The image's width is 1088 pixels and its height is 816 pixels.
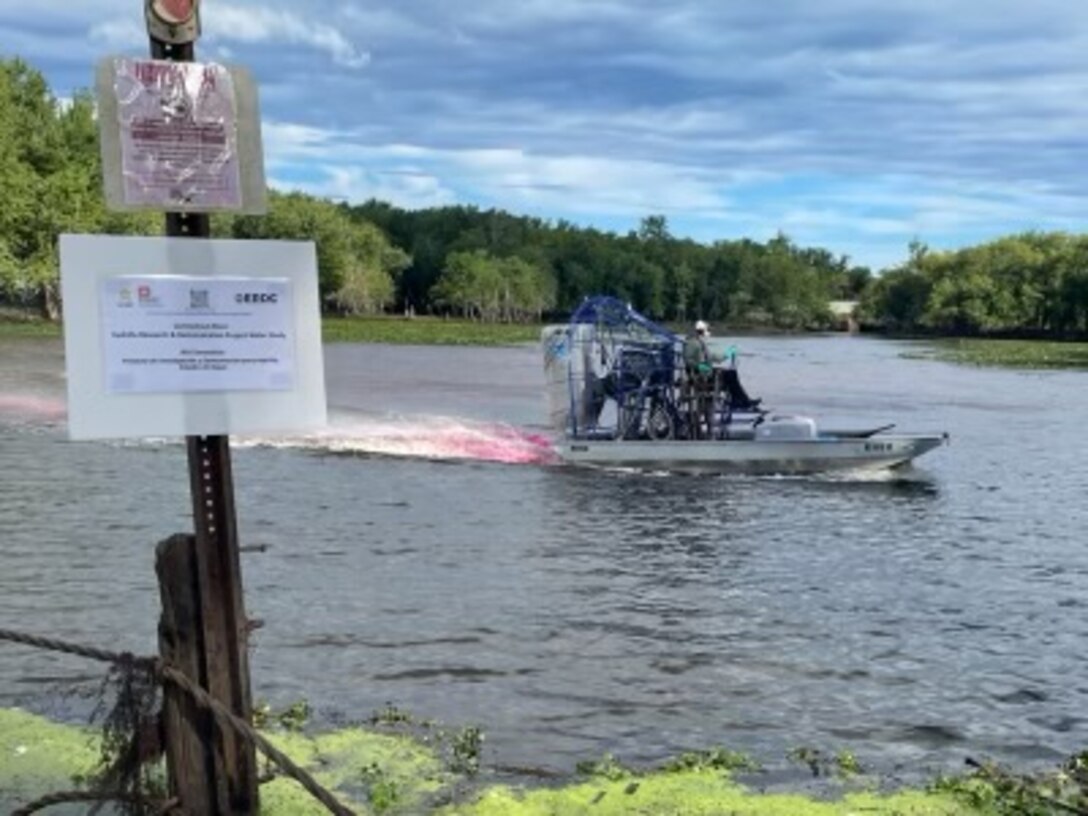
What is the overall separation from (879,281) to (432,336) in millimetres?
111790

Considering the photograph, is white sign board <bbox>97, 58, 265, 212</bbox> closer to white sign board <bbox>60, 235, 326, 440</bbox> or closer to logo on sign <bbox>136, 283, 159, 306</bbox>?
white sign board <bbox>60, 235, 326, 440</bbox>

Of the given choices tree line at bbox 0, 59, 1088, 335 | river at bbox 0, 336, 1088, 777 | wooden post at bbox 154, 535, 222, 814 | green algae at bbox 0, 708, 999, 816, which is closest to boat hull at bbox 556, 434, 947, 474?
river at bbox 0, 336, 1088, 777

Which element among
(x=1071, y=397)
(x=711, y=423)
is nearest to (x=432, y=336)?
(x=1071, y=397)

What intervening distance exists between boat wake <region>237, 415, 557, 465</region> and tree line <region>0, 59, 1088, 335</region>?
37622 millimetres

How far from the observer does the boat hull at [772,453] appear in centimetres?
2403

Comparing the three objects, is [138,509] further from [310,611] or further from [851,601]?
[851,601]

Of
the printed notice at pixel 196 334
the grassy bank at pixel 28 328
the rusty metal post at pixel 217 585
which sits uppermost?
the grassy bank at pixel 28 328

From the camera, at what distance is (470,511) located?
Answer: 2011 centimetres

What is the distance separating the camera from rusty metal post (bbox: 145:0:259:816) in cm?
492

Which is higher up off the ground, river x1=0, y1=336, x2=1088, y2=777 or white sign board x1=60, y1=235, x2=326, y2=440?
white sign board x1=60, y1=235, x2=326, y2=440

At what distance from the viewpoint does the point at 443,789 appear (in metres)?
7.32

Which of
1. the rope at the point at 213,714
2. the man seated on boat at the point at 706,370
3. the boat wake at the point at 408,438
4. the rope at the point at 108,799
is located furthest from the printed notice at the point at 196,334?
the boat wake at the point at 408,438

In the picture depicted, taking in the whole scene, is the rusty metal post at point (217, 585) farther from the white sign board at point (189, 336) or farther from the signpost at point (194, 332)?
the white sign board at point (189, 336)

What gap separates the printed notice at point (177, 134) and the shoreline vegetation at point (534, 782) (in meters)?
3.15
